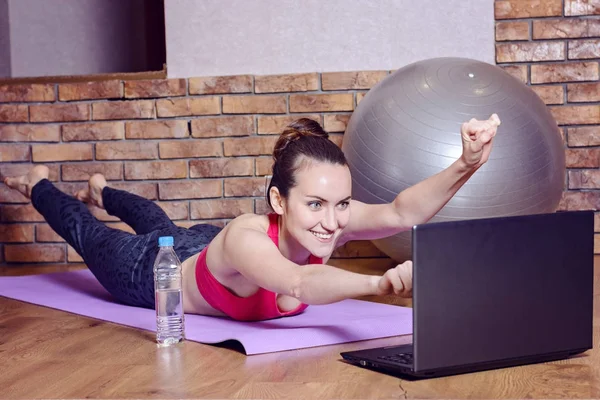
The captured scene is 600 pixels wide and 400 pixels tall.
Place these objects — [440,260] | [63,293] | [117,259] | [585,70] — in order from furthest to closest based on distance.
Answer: [585,70] → [63,293] → [117,259] → [440,260]

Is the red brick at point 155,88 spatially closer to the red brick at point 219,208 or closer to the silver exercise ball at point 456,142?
the red brick at point 219,208

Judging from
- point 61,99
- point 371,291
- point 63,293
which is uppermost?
point 61,99

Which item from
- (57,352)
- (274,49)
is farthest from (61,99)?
Answer: (57,352)

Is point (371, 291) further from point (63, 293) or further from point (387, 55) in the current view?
point (387, 55)

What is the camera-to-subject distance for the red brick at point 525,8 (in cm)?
344

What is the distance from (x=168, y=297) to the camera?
6.90 feet

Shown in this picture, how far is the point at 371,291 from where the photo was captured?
159cm

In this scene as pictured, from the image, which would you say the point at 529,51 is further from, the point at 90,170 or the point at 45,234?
the point at 45,234

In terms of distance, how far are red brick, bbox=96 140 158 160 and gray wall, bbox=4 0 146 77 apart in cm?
76

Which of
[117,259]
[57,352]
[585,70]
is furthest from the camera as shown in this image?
[585,70]

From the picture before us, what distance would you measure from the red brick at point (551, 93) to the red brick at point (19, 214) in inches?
→ 88.9

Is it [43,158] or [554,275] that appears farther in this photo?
[43,158]

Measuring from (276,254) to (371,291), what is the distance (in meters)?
0.34

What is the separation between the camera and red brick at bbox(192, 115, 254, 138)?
365 cm
